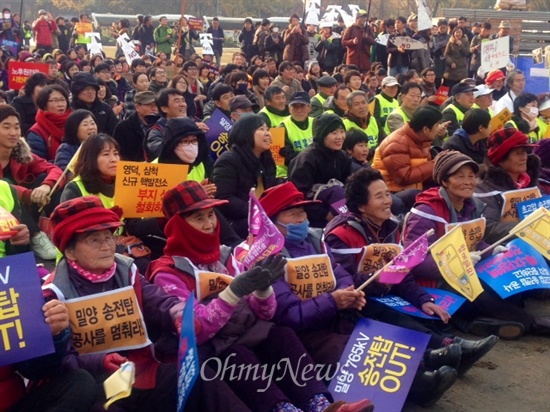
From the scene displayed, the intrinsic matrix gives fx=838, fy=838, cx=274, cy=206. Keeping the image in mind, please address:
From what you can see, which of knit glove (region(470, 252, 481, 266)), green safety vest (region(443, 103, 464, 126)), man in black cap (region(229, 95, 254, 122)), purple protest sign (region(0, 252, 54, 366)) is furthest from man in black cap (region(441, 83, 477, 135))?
purple protest sign (region(0, 252, 54, 366))

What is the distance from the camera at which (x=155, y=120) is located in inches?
341

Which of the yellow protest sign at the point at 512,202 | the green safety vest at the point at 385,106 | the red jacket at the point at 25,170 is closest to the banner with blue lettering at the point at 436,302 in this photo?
the yellow protest sign at the point at 512,202

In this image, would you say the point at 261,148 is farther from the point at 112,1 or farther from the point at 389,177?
the point at 112,1

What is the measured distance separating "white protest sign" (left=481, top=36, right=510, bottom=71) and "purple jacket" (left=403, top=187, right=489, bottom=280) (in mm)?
7891

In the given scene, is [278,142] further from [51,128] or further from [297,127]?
[51,128]

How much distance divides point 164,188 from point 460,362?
7.49 ft

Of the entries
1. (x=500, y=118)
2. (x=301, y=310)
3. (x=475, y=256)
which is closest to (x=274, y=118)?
(x=500, y=118)

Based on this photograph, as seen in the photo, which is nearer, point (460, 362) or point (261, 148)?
point (460, 362)

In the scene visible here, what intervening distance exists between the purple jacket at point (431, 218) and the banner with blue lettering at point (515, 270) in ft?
0.70

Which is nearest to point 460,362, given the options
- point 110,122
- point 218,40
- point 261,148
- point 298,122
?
point 261,148

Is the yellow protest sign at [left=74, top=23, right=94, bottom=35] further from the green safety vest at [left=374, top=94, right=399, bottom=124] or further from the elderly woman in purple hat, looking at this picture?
the elderly woman in purple hat

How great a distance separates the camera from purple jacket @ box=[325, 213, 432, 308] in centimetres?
513

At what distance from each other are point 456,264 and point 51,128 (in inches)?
179

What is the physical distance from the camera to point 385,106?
11.3m
